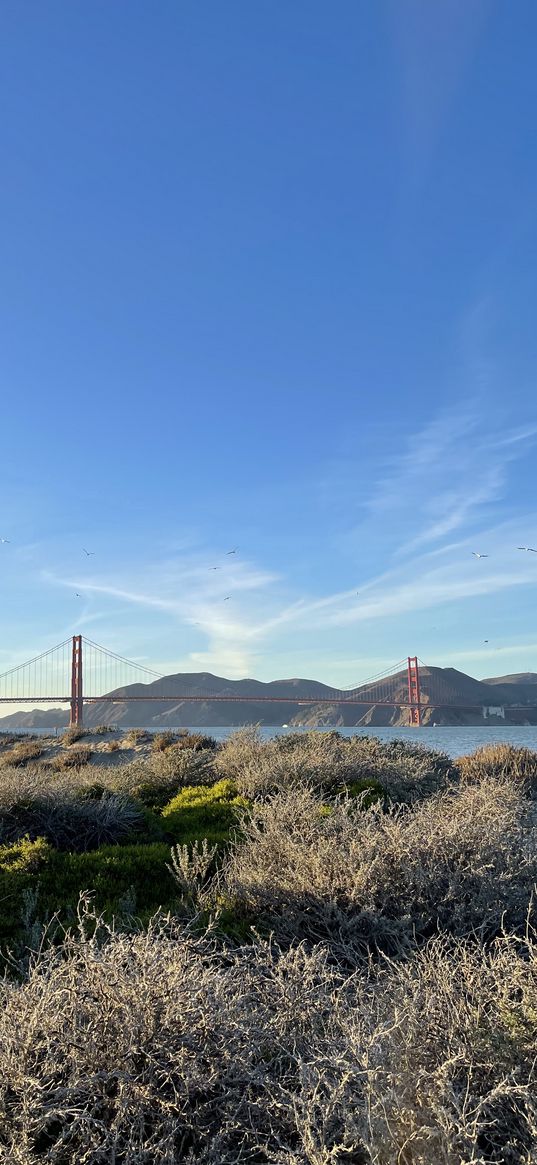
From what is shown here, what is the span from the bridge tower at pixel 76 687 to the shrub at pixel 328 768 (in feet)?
126

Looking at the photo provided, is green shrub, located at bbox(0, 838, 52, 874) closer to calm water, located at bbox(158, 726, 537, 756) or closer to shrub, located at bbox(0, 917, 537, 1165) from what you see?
shrub, located at bbox(0, 917, 537, 1165)

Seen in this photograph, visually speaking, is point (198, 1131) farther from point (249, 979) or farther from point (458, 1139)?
point (458, 1139)

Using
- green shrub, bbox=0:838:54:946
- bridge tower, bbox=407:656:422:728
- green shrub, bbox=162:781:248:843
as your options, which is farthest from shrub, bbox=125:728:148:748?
bridge tower, bbox=407:656:422:728

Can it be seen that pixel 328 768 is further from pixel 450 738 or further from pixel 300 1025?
pixel 450 738

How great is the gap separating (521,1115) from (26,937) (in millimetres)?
3867

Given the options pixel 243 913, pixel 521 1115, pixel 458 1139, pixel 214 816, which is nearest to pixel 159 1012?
pixel 458 1139

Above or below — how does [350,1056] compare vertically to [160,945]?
below

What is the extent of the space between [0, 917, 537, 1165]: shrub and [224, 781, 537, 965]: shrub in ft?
4.80

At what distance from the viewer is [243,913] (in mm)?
5207

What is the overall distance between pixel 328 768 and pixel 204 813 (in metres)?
2.31

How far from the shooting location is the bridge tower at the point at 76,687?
Answer: 2141 inches

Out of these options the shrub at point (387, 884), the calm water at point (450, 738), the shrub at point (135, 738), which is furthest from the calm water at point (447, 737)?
the shrub at point (387, 884)

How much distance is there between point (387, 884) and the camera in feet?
15.5

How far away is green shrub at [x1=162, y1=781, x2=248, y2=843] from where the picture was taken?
838cm
